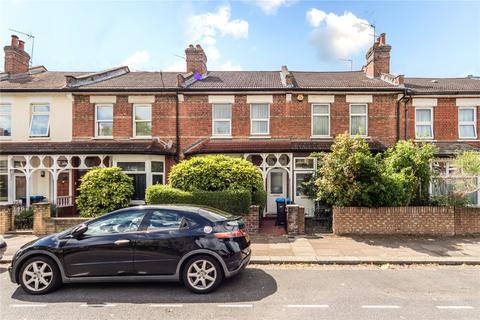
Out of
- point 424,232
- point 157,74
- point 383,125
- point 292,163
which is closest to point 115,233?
point 292,163

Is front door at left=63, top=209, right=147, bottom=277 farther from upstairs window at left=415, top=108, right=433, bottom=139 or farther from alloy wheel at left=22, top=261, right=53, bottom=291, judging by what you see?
upstairs window at left=415, top=108, right=433, bottom=139

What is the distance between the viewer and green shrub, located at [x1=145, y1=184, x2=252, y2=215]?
356 inches

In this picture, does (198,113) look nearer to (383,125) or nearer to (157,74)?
(157,74)

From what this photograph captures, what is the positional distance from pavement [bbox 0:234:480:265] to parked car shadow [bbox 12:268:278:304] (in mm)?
1466

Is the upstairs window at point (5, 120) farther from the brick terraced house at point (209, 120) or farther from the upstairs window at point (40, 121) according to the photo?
the upstairs window at point (40, 121)

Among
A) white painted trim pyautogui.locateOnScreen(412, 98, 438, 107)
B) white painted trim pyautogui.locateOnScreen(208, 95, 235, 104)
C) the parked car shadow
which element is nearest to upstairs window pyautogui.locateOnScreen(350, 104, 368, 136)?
white painted trim pyautogui.locateOnScreen(412, 98, 438, 107)

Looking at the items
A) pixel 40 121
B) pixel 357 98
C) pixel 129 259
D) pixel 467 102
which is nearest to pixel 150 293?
pixel 129 259

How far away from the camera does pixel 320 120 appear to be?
517 inches

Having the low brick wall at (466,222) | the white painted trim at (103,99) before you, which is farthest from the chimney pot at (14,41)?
the low brick wall at (466,222)

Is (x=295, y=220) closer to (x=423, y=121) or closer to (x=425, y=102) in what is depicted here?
(x=423, y=121)

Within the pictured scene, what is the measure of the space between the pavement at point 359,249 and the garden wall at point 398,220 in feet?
0.95

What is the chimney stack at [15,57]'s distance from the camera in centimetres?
1544

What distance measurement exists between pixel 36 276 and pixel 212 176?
542 cm

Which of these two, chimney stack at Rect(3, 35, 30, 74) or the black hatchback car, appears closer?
the black hatchback car
